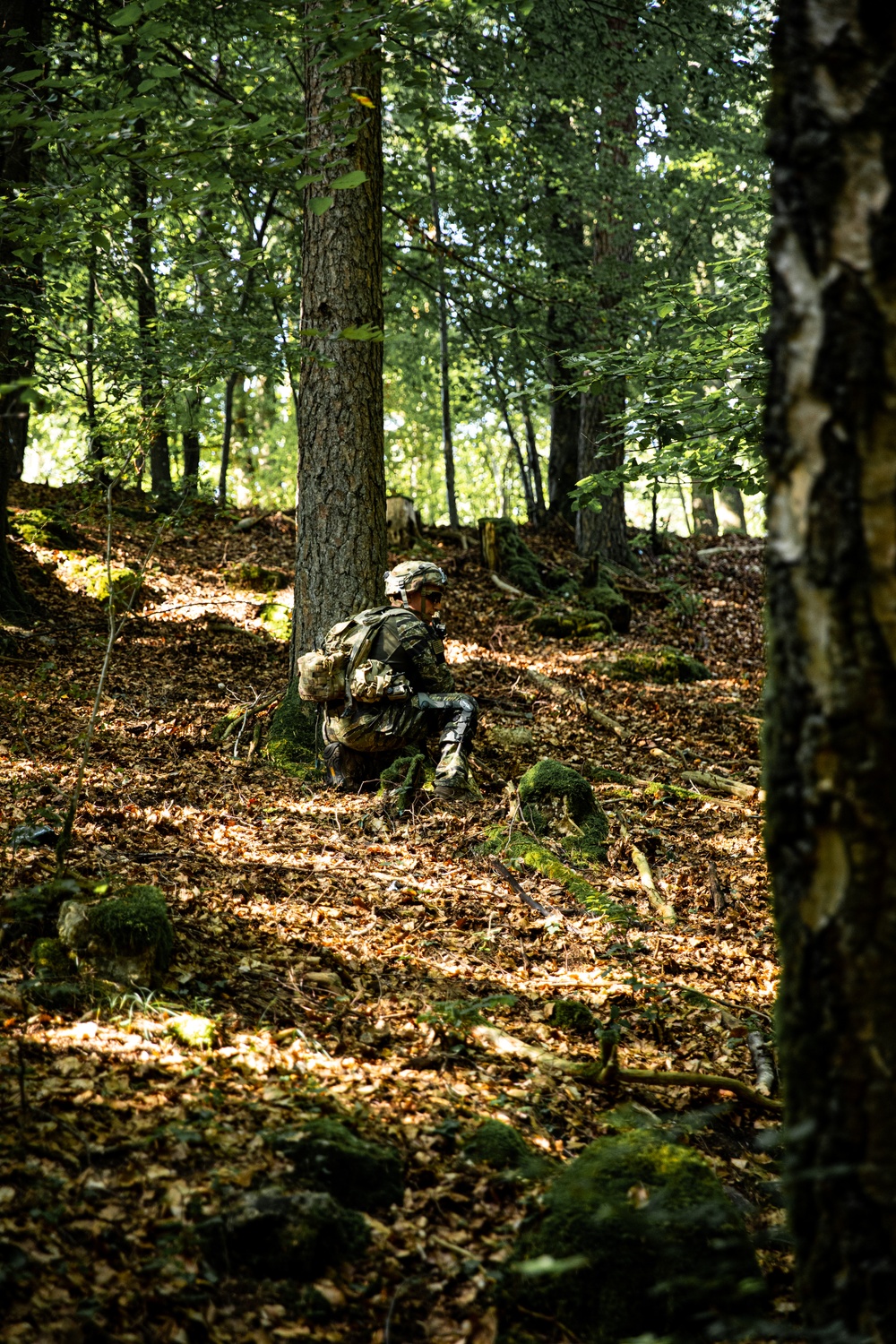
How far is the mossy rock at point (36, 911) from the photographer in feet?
12.7

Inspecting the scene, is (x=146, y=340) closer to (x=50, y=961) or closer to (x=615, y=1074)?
(x=50, y=961)

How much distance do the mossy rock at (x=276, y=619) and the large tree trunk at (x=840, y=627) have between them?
910 cm

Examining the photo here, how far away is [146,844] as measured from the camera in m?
5.38

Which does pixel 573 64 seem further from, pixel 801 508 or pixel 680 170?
pixel 801 508

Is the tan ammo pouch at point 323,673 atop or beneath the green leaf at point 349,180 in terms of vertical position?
beneath

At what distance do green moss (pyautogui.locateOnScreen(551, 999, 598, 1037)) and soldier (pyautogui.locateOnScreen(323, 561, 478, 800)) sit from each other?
8.79 ft

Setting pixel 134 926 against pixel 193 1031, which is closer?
pixel 193 1031

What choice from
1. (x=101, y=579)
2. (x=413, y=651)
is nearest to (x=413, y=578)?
(x=413, y=651)

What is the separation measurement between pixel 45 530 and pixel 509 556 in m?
6.90

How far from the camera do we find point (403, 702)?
23.4 feet

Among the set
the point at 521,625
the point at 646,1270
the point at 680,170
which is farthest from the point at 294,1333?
the point at 680,170

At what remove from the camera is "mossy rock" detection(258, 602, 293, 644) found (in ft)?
35.3

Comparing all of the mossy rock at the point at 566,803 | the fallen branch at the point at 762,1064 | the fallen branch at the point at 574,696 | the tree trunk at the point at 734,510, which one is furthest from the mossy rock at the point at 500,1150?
the tree trunk at the point at 734,510

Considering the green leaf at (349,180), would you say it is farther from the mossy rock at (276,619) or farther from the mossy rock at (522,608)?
the mossy rock at (522,608)
